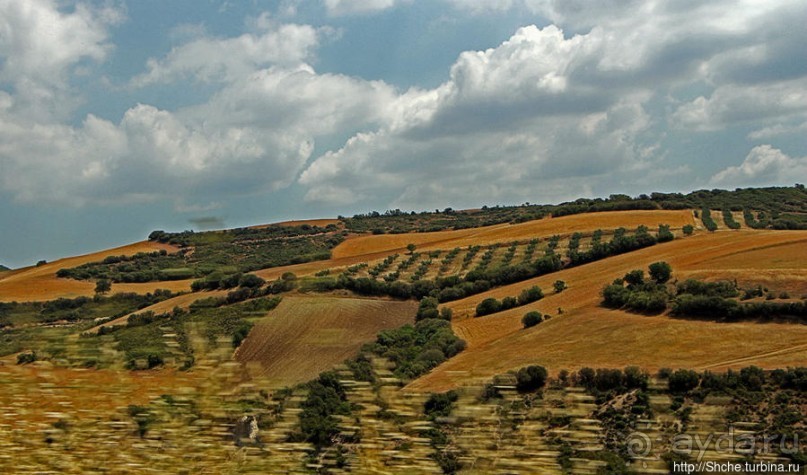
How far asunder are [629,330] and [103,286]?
5762 centimetres

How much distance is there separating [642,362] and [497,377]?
26835 millimetres

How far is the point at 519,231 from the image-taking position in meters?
83.0

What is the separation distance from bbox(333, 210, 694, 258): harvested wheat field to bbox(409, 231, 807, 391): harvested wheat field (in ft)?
57.5

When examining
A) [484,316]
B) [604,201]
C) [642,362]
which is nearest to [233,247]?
[604,201]

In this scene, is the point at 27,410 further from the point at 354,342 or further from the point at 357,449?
the point at 354,342

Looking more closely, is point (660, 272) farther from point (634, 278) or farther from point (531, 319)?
point (531, 319)

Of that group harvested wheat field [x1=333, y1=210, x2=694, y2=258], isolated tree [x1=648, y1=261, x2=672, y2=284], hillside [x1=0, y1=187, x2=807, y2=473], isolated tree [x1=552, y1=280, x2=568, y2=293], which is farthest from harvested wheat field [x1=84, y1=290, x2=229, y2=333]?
isolated tree [x1=648, y1=261, x2=672, y2=284]

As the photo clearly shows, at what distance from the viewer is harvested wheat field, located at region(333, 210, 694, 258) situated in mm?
77750

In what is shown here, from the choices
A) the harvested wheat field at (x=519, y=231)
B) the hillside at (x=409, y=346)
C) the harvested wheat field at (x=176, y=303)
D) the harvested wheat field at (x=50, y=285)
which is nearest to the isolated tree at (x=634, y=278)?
the hillside at (x=409, y=346)

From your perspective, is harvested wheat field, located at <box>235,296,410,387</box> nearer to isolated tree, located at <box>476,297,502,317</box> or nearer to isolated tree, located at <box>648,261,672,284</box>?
isolated tree, located at <box>476,297,502,317</box>

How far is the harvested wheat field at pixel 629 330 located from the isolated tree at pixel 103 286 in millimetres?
39505

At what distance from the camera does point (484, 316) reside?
169ft

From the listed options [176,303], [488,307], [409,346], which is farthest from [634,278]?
[176,303]

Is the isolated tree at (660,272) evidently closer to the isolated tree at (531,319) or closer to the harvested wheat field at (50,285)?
the isolated tree at (531,319)
